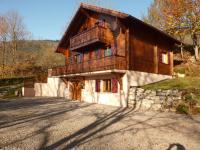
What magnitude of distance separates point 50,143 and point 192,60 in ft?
84.0

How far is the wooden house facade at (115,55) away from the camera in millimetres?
16750

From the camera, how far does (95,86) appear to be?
20297 mm

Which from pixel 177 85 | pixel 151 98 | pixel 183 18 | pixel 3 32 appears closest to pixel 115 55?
pixel 151 98

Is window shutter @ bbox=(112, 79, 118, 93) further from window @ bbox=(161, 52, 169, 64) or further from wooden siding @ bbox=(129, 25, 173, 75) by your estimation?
window @ bbox=(161, 52, 169, 64)

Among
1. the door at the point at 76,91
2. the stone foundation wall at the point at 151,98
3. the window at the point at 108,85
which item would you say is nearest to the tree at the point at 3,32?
the door at the point at 76,91

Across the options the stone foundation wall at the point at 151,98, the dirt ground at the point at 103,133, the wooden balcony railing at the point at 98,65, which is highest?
the wooden balcony railing at the point at 98,65

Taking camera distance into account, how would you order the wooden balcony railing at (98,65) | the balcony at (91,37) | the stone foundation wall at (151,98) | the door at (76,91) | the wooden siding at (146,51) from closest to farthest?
the stone foundation wall at (151,98), the wooden balcony railing at (98,65), the wooden siding at (146,51), the balcony at (91,37), the door at (76,91)

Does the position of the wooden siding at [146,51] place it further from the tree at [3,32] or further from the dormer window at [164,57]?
the tree at [3,32]

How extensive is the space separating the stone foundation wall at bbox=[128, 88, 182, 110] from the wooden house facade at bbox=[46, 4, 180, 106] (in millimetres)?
746

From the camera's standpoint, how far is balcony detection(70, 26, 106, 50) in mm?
17922

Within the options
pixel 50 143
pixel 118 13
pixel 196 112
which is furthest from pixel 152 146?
pixel 118 13

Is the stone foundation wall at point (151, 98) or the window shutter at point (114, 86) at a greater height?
the window shutter at point (114, 86)

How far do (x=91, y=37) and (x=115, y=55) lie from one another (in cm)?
392

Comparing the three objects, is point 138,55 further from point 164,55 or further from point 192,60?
point 192,60
